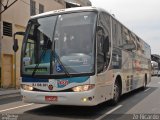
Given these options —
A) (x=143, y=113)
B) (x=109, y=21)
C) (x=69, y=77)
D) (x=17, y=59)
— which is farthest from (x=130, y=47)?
(x=17, y=59)

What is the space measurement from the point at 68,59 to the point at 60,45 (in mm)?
555

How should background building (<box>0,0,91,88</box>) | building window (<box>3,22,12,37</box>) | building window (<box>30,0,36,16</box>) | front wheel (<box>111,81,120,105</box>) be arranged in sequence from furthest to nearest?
1. building window (<box>30,0,36,16</box>)
2. building window (<box>3,22,12,37</box>)
3. background building (<box>0,0,91,88</box>)
4. front wheel (<box>111,81,120,105</box>)

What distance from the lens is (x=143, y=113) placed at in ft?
40.3

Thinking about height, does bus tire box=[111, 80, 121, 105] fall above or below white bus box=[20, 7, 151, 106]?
below

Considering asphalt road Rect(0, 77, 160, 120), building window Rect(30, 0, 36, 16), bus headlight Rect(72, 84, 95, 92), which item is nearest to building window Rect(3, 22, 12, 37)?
building window Rect(30, 0, 36, 16)

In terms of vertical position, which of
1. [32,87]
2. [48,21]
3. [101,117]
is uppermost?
[48,21]

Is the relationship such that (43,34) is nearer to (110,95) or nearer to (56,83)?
(56,83)

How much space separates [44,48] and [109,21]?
279cm

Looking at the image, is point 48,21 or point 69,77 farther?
point 48,21

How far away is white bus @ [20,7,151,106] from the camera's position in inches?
440

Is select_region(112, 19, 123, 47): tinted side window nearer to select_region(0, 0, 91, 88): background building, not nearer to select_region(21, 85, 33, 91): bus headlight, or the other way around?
select_region(21, 85, 33, 91): bus headlight

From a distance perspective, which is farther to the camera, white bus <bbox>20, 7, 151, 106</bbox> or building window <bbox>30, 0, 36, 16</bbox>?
building window <bbox>30, 0, 36, 16</bbox>

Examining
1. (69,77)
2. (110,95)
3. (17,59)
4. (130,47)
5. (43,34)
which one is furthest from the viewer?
(17,59)

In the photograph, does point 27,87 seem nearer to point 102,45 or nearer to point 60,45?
point 60,45
